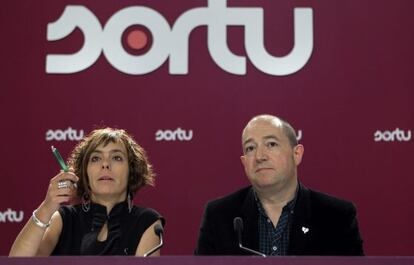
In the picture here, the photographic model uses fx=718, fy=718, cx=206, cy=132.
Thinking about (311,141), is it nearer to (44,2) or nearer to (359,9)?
(359,9)

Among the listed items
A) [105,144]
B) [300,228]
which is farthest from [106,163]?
[300,228]

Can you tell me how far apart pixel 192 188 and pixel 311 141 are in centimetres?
57

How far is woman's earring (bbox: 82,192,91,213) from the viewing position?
93.5 inches

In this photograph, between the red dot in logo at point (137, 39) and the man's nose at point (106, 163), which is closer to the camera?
the man's nose at point (106, 163)

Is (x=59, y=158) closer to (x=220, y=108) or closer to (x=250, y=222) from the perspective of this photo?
(x=250, y=222)

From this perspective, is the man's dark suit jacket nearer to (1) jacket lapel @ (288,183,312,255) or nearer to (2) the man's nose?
(1) jacket lapel @ (288,183,312,255)

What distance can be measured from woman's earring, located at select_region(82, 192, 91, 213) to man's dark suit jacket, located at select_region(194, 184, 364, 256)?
39 cm

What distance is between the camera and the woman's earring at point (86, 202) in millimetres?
2375

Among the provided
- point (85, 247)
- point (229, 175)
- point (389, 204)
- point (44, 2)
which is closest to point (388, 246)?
point (389, 204)

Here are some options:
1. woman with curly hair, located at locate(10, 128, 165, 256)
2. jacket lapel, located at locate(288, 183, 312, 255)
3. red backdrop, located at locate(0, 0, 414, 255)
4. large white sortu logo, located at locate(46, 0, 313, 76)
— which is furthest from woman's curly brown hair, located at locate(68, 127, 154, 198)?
large white sortu logo, located at locate(46, 0, 313, 76)

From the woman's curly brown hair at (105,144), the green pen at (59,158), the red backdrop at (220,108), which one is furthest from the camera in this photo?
the red backdrop at (220,108)

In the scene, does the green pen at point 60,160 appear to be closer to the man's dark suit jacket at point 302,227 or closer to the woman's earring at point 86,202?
the woman's earring at point 86,202

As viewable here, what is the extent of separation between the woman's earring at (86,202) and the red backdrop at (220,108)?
789 millimetres

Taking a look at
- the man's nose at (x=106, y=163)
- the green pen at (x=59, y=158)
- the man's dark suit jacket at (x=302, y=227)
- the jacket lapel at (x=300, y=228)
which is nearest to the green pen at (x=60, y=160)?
the green pen at (x=59, y=158)
